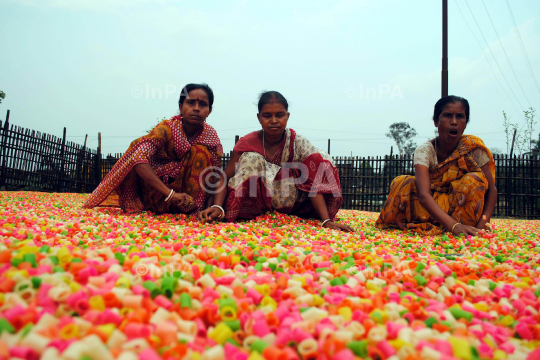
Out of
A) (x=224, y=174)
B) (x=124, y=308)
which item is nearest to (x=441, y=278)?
(x=124, y=308)

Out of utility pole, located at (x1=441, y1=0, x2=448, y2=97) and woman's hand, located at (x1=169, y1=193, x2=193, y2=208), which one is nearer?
woman's hand, located at (x1=169, y1=193, x2=193, y2=208)

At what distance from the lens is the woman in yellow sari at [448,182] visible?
3.36m

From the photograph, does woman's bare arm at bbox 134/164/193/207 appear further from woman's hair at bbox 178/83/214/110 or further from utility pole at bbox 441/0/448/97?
utility pole at bbox 441/0/448/97

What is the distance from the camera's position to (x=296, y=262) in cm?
184

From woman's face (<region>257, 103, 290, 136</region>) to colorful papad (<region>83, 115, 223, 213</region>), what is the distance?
32.8 inches

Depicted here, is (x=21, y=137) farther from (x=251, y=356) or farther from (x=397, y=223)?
(x=251, y=356)

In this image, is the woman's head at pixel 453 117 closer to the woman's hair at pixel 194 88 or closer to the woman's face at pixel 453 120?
the woman's face at pixel 453 120

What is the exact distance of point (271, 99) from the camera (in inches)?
142

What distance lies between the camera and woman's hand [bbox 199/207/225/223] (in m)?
3.44

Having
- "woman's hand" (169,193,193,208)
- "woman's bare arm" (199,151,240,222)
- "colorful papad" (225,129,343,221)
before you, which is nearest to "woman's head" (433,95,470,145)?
"colorful papad" (225,129,343,221)

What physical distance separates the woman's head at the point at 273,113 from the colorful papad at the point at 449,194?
1470mm

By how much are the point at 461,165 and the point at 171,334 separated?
3.44 m

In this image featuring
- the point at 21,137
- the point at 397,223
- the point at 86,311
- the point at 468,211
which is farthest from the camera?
the point at 21,137

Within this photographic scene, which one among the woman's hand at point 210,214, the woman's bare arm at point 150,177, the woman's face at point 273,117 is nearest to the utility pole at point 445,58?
the woman's face at point 273,117
